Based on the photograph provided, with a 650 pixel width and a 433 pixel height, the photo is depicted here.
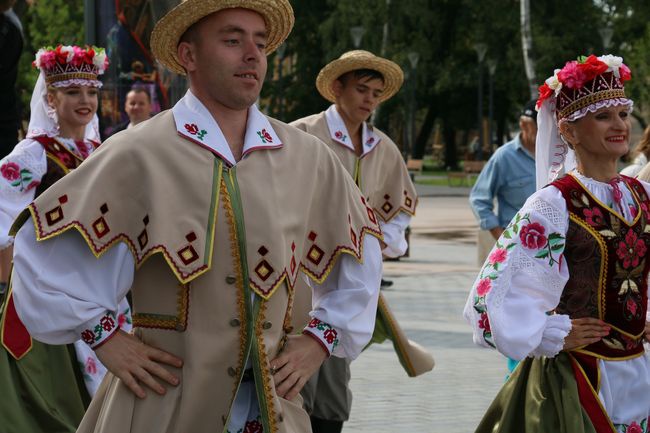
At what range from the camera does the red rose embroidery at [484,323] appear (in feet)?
15.5

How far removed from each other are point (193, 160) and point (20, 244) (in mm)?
492

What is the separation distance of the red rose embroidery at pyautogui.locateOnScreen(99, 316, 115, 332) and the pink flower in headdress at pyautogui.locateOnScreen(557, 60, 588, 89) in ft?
7.11

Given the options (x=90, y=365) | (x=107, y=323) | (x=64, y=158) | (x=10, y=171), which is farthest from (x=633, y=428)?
(x=10, y=171)

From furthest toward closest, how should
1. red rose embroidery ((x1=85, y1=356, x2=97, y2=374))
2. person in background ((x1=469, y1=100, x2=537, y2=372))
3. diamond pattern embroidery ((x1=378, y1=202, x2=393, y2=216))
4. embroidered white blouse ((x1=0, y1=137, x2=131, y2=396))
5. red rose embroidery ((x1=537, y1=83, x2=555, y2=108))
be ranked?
person in background ((x1=469, y1=100, x2=537, y2=372)), diamond pattern embroidery ((x1=378, y1=202, x2=393, y2=216)), embroidered white blouse ((x1=0, y1=137, x2=131, y2=396)), red rose embroidery ((x1=85, y1=356, x2=97, y2=374)), red rose embroidery ((x1=537, y1=83, x2=555, y2=108))

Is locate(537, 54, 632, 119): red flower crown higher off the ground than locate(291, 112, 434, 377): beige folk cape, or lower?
higher

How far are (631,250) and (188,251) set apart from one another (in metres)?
1.88

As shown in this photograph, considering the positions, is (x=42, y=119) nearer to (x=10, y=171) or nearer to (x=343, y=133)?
(x=10, y=171)

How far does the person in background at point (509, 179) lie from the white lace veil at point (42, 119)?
3098mm

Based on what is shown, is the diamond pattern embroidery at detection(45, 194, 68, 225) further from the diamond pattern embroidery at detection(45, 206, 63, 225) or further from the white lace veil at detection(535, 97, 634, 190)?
the white lace veil at detection(535, 97, 634, 190)

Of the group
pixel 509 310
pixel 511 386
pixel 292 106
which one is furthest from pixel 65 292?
pixel 292 106

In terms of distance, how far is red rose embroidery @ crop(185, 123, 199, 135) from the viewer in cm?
369

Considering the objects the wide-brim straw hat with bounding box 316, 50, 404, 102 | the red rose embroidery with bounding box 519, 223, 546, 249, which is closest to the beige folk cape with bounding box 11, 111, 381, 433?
the red rose embroidery with bounding box 519, 223, 546, 249

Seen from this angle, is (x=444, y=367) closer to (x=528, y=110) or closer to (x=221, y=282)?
(x=528, y=110)

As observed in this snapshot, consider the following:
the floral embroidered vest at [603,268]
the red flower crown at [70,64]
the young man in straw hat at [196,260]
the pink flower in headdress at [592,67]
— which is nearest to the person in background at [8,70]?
the young man in straw hat at [196,260]
